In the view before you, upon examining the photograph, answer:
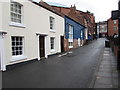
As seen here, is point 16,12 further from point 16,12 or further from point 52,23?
point 52,23

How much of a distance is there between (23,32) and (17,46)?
3.98 feet

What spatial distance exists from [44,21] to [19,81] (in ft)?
27.5

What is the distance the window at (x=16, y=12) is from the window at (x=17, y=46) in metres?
1.38

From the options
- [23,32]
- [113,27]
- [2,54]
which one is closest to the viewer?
[2,54]

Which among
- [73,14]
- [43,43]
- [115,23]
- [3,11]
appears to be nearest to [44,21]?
[43,43]

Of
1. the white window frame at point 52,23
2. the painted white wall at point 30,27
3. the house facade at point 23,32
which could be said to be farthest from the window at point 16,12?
the white window frame at point 52,23

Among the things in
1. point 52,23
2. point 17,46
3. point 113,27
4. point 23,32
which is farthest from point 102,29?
point 17,46

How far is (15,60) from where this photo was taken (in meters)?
9.18

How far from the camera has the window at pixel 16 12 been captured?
30.6ft

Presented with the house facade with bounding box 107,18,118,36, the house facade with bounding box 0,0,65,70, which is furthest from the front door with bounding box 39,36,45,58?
the house facade with bounding box 107,18,118,36

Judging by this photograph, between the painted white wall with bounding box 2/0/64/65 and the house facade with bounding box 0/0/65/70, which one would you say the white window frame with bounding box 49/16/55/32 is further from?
the house facade with bounding box 0/0/65/70

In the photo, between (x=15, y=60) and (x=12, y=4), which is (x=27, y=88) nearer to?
(x=15, y=60)

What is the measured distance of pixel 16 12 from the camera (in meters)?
9.71

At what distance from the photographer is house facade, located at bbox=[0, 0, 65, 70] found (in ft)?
27.6
